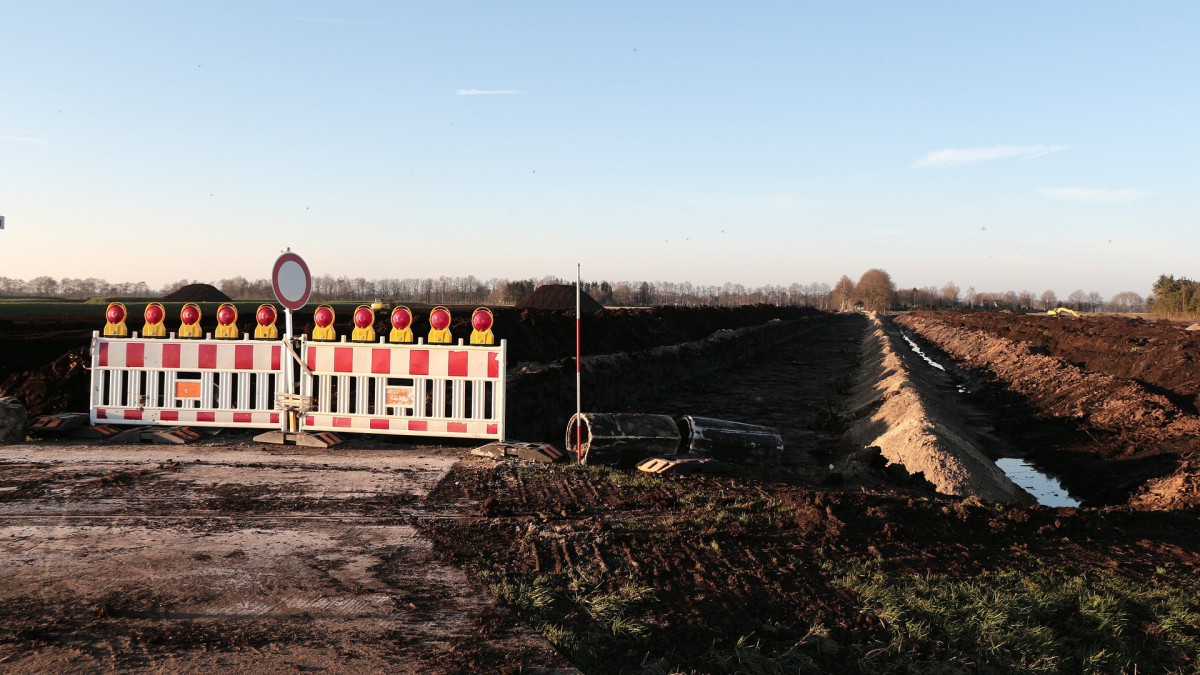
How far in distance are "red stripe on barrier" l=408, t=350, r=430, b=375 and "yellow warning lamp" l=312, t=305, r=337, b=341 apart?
1146 mm

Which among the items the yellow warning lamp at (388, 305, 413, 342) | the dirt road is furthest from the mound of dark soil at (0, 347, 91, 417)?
the yellow warning lamp at (388, 305, 413, 342)

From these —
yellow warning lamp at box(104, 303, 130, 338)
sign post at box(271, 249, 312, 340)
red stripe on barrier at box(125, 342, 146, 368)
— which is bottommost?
red stripe on barrier at box(125, 342, 146, 368)

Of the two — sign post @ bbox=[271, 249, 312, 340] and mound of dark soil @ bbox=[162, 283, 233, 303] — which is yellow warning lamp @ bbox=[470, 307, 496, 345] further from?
mound of dark soil @ bbox=[162, 283, 233, 303]

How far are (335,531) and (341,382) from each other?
3.99m

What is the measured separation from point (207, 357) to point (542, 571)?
6.80m

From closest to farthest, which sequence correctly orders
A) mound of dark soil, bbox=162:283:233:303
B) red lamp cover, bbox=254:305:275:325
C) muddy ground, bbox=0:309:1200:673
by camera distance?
muddy ground, bbox=0:309:1200:673
red lamp cover, bbox=254:305:275:325
mound of dark soil, bbox=162:283:233:303

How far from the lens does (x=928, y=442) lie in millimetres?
11898

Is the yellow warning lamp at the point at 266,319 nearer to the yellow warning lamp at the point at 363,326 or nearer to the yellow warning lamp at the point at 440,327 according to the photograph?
the yellow warning lamp at the point at 363,326

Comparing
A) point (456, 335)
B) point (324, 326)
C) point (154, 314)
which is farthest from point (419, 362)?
point (456, 335)

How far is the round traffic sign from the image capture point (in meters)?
9.15

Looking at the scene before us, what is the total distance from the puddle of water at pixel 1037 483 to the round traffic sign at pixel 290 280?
11.7 metres

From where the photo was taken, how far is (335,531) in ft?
18.8

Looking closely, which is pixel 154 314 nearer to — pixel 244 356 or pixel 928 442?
pixel 244 356

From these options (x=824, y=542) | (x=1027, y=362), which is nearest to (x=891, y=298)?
(x=1027, y=362)
